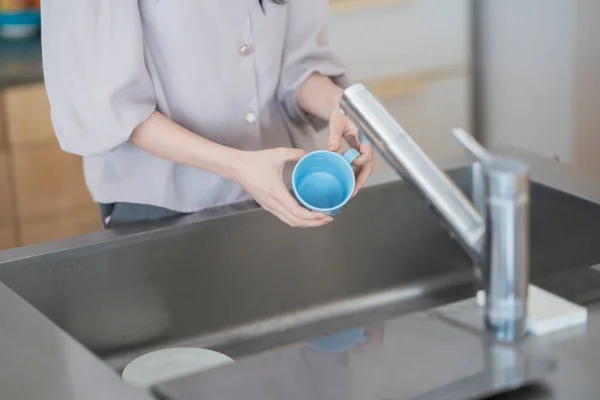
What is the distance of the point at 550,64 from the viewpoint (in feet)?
9.46

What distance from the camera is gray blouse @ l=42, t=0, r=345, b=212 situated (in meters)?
1.30

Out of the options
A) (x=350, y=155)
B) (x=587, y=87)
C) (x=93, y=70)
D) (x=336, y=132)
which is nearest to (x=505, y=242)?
(x=350, y=155)

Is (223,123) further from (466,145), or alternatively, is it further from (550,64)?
(550,64)

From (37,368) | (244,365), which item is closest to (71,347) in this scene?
(37,368)

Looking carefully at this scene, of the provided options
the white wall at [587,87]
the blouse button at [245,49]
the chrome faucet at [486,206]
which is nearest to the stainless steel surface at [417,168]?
the chrome faucet at [486,206]

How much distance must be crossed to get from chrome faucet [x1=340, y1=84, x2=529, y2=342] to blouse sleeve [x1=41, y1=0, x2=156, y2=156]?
13.9 inches

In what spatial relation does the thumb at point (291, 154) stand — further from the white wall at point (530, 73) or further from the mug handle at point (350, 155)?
the white wall at point (530, 73)

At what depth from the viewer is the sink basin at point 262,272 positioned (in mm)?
1263

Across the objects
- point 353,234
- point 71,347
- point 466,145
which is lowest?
point 353,234

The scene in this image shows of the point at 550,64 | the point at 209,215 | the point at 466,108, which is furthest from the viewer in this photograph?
the point at 466,108

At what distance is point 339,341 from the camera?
41.8 inches

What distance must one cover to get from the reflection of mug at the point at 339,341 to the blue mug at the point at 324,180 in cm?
16

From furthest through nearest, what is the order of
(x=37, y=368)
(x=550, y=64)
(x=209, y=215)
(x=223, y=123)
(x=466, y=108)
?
(x=466, y=108) < (x=550, y=64) < (x=223, y=123) < (x=209, y=215) < (x=37, y=368)

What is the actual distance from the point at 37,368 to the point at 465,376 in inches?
15.4
